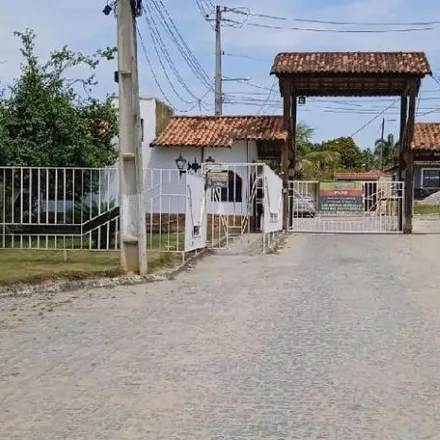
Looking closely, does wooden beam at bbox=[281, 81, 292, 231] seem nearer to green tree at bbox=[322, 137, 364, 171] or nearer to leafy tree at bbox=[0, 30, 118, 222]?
leafy tree at bbox=[0, 30, 118, 222]

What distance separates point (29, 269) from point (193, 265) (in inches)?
163

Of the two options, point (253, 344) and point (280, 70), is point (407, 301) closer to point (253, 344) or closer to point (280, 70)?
point (253, 344)

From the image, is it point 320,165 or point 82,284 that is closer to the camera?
point 82,284

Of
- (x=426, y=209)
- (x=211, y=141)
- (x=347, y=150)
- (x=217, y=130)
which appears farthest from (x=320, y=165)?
(x=211, y=141)

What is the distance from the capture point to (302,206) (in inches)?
1328

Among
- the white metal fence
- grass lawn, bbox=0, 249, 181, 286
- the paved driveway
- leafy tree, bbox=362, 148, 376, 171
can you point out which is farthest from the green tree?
the paved driveway

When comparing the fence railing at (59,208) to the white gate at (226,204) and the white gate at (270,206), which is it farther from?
the white gate at (270,206)

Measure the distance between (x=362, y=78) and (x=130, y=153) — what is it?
1781cm

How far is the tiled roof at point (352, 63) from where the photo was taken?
28906 millimetres

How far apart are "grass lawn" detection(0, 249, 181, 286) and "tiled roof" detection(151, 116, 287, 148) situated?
13389mm

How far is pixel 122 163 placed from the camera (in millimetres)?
13883

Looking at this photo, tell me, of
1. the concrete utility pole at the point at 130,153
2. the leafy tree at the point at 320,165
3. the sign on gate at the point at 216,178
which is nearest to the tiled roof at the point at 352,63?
the sign on gate at the point at 216,178

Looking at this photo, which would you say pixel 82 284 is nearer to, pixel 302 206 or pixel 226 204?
pixel 226 204

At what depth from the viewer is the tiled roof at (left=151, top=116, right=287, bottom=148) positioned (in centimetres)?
2972
